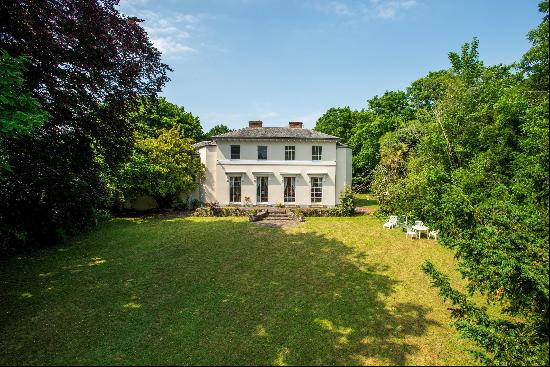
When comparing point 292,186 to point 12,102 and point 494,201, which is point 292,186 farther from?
point 12,102

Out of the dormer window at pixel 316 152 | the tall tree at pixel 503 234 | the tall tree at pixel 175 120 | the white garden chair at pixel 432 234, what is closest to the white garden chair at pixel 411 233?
the white garden chair at pixel 432 234

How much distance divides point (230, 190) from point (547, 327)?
24.7m

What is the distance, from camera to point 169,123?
44.8 meters

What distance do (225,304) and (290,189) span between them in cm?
1922

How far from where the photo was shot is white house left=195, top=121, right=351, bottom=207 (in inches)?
1115

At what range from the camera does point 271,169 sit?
93.4 feet

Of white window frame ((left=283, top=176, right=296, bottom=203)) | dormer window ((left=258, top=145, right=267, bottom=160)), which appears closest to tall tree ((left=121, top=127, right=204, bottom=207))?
dormer window ((left=258, top=145, right=267, bottom=160))

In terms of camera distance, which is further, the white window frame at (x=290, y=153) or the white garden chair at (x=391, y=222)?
the white window frame at (x=290, y=153)

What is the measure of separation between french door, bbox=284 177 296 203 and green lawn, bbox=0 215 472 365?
10951 mm

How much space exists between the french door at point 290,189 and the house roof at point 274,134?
13.9 ft

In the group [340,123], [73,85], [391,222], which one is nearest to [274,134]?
[391,222]

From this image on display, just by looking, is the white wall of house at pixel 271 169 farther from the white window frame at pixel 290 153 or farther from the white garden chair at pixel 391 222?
the white garden chair at pixel 391 222

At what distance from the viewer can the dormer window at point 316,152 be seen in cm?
2864

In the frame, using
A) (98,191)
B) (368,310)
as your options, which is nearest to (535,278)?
(368,310)
